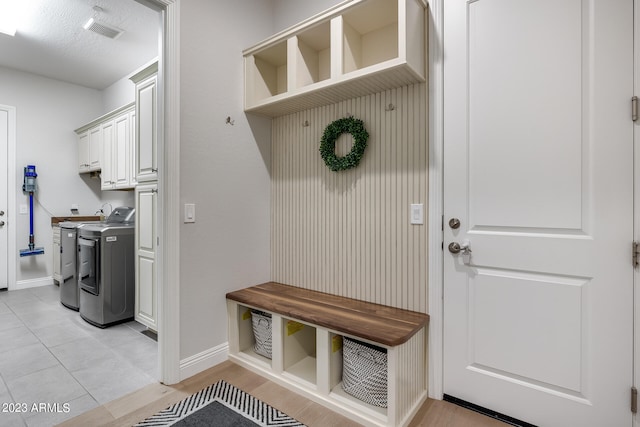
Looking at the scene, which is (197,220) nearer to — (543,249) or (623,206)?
(543,249)

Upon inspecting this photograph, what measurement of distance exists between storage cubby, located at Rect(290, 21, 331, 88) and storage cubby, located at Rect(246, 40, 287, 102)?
153 mm

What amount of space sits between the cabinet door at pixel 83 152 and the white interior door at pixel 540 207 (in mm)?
4767

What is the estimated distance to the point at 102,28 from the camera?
3.30 metres

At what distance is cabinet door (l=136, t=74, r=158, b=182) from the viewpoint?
273 cm

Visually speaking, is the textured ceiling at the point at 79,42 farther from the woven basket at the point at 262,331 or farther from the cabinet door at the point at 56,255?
the woven basket at the point at 262,331

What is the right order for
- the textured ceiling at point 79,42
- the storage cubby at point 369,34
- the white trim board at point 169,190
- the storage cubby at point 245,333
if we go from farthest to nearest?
the textured ceiling at point 79,42 → the storage cubby at point 245,333 → the white trim board at point 169,190 → the storage cubby at point 369,34

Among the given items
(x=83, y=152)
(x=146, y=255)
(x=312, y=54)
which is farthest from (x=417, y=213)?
(x=83, y=152)

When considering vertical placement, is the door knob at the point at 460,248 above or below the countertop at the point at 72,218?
below

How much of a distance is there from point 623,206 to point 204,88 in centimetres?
233

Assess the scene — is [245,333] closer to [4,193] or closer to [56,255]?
[56,255]

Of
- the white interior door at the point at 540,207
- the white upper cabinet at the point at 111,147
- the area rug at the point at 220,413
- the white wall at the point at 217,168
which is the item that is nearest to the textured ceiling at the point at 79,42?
the white upper cabinet at the point at 111,147

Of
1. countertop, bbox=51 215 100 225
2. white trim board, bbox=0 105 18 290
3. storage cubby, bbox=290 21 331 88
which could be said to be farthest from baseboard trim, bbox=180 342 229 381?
white trim board, bbox=0 105 18 290

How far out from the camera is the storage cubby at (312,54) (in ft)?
6.88

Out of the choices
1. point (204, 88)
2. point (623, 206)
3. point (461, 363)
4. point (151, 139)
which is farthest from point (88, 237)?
point (623, 206)
